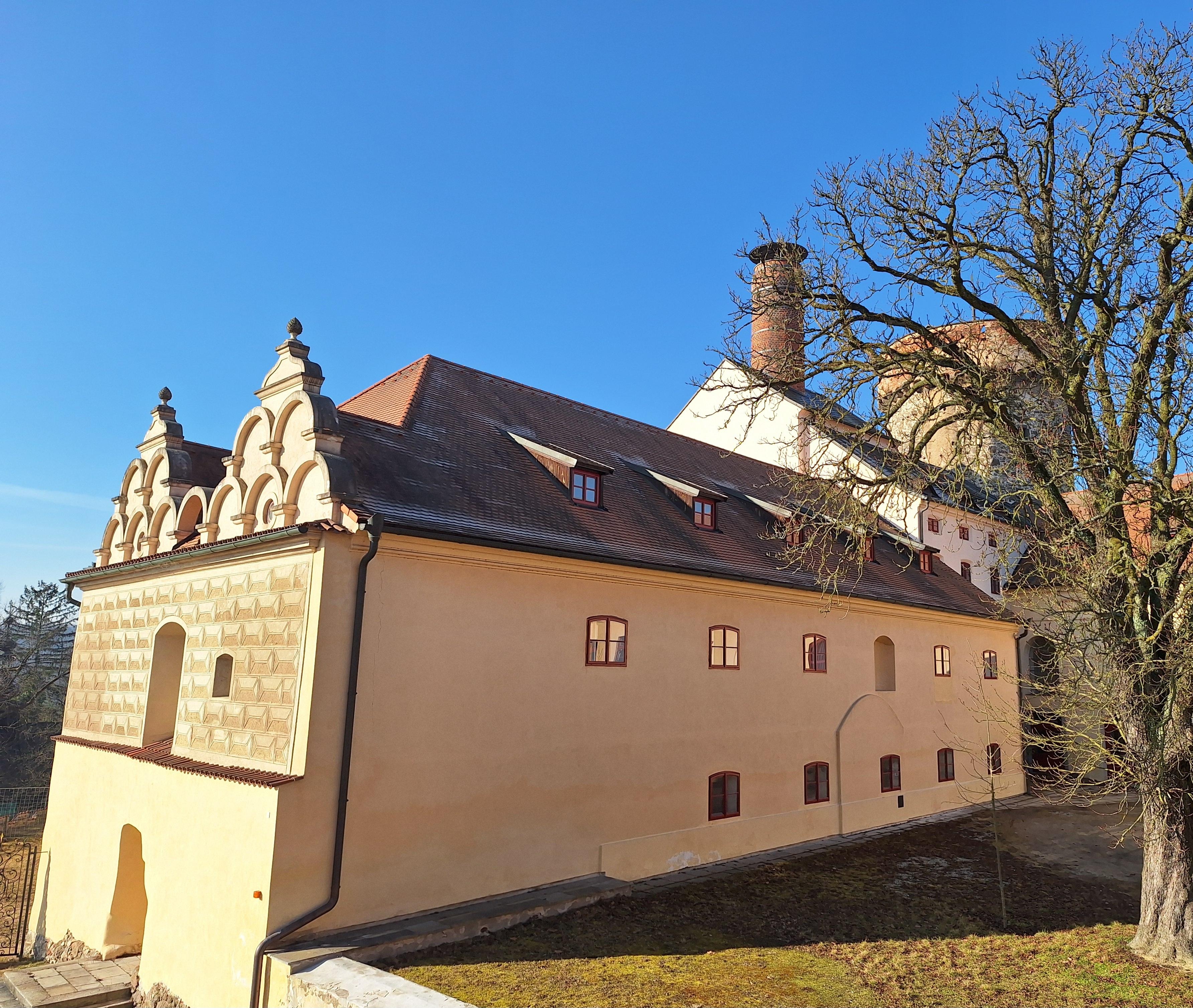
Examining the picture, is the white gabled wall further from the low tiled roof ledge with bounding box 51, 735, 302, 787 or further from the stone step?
the low tiled roof ledge with bounding box 51, 735, 302, 787

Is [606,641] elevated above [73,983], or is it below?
above

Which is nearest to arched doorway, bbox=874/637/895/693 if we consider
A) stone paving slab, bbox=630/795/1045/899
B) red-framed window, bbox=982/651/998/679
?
stone paving slab, bbox=630/795/1045/899

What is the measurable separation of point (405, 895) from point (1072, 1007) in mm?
7830

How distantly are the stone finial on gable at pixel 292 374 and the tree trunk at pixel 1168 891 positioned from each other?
12.6 metres

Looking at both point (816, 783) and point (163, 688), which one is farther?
point (816, 783)

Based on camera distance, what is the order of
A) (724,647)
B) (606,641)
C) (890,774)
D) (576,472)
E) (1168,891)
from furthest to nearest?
(890,774)
(724,647)
(576,472)
(606,641)
(1168,891)

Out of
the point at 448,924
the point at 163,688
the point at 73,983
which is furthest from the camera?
the point at 163,688

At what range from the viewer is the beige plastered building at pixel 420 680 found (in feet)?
35.6

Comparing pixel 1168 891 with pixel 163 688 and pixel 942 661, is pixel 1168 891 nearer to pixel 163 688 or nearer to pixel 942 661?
pixel 942 661

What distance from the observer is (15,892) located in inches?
879

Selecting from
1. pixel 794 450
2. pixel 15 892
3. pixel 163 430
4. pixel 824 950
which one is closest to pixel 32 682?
pixel 15 892

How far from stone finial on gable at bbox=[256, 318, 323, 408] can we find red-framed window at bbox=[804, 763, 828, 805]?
12.2 m

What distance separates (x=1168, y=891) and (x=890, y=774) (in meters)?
9.38

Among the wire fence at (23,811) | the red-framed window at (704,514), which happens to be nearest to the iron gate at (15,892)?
the wire fence at (23,811)
